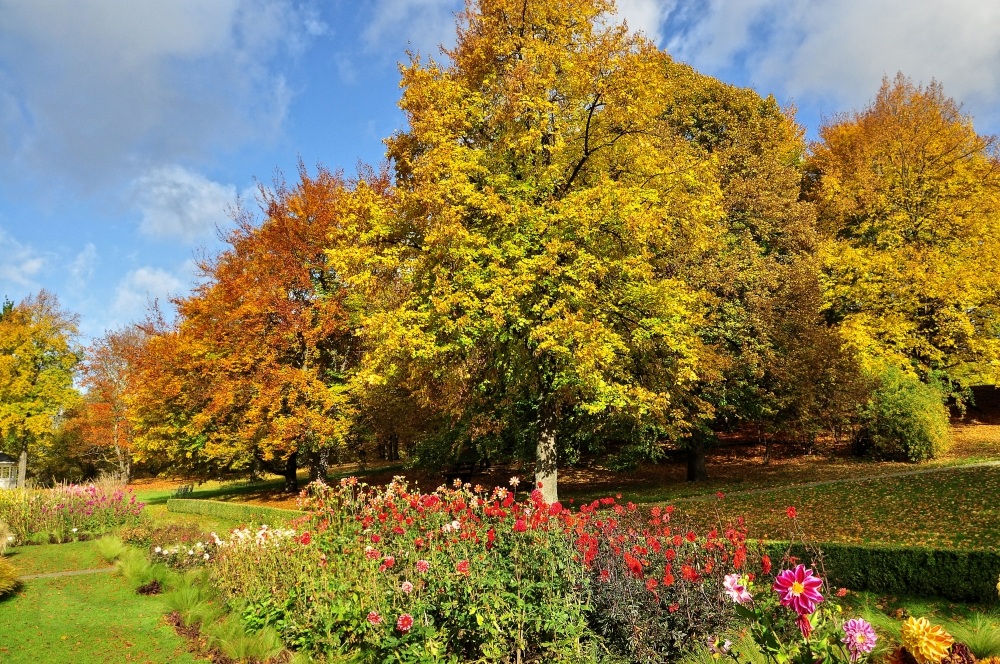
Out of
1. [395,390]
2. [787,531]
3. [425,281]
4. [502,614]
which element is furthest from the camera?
[395,390]

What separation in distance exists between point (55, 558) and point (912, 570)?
43.6ft

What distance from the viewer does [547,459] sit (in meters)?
12.5

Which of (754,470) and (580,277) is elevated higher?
(580,277)

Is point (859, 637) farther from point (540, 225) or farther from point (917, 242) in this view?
point (917, 242)

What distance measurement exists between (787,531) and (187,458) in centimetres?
2090

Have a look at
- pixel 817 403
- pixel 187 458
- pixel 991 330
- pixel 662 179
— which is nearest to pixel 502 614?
pixel 662 179

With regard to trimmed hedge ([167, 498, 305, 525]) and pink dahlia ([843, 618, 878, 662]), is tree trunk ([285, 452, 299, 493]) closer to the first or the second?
trimmed hedge ([167, 498, 305, 525])

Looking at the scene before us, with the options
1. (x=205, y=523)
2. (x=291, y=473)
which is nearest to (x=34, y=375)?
(x=291, y=473)

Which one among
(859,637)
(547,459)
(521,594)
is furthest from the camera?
(547,459)

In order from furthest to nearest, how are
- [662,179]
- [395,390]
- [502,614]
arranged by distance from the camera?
1. [395,390]
2. [662,179]
3. [502,614]

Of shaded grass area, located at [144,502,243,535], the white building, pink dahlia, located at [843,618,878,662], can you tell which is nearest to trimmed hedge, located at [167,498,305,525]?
shaded grass area, located at [144,502,243,535]

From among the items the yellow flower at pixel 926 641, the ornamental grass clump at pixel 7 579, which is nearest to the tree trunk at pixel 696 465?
the ornamental grass clump at pixel 7 579

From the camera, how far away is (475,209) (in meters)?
12.2

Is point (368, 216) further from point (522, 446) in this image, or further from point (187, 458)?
point (187, 458)
